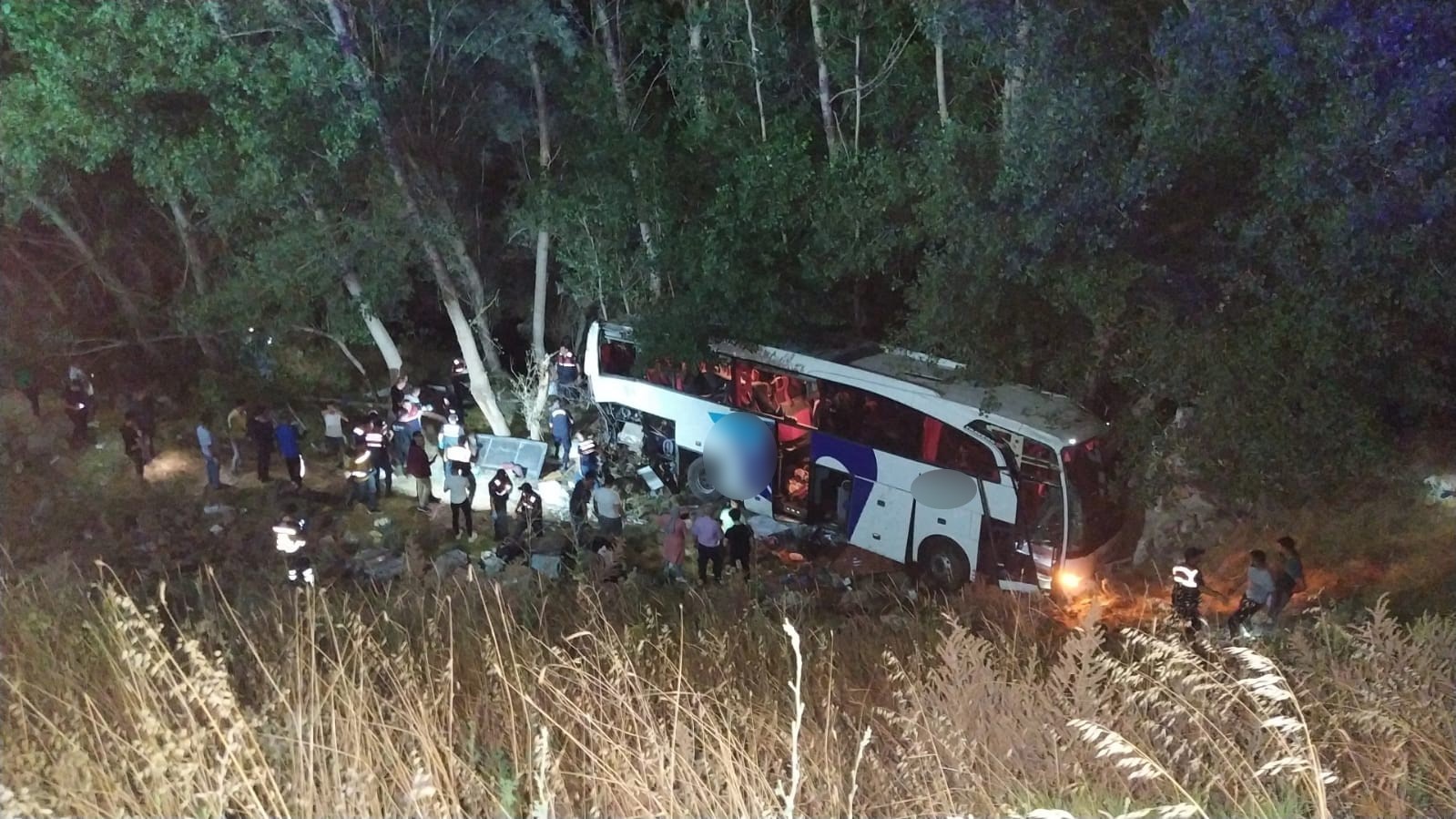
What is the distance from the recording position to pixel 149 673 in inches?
108

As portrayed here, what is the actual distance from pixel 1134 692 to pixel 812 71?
10797 millimetres

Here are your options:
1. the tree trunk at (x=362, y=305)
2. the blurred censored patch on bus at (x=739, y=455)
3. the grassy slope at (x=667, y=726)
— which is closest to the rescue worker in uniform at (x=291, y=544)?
the tree trunk at (x=362, y=305)

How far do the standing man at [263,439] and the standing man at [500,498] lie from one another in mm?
3221

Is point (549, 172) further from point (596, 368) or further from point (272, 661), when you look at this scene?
point (272, 661)

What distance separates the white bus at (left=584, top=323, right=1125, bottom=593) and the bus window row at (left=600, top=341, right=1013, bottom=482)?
0.04 ft

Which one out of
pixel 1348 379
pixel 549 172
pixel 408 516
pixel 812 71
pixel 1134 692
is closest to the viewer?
pixel 1134 692

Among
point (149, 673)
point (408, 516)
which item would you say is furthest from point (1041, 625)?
point (408, 516)

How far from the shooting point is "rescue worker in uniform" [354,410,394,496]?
1116 centimetres

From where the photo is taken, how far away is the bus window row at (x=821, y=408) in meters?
9.02

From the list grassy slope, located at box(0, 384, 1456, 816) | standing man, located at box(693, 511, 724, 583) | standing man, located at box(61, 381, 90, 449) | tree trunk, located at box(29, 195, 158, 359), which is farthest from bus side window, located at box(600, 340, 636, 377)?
grassy slope, located at box(0, 384, 1456, 816)

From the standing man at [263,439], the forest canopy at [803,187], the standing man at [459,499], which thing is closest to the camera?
the forest canopy at [803,187]

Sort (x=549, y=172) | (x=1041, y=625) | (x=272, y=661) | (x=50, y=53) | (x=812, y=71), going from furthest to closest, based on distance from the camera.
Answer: (x=549, y=172)
(x=812, y=71)
(x=50, y=53)
(x=1041, y=625)
(x=272, y=661)

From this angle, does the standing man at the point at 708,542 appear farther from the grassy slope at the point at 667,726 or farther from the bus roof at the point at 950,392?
the grassy slope at the point at 667,726

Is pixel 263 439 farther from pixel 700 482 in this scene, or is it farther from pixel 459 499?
pixel 700 482
